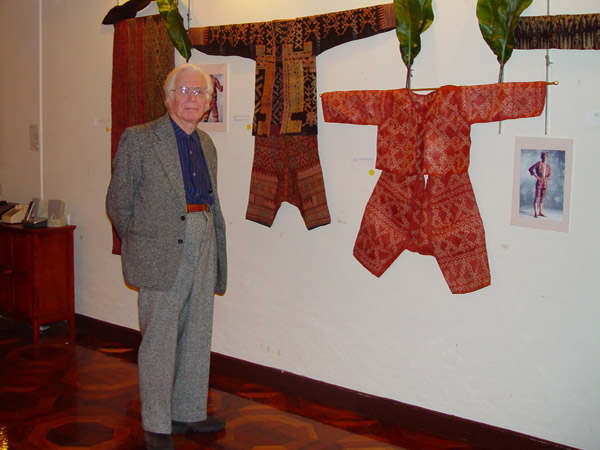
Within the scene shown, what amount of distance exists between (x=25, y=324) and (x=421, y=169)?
3264mm

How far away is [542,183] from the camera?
2557 mm

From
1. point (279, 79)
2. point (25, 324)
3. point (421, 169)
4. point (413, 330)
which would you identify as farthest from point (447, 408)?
point (25, 324)

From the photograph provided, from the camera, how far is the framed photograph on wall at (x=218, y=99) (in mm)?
3527

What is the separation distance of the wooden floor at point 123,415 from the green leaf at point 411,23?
68.8 inches

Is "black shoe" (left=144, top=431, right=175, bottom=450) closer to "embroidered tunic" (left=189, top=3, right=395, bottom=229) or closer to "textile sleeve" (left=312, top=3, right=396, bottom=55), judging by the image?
"embroidered tunic" (left=189, top=3, right=395, bottom=229)

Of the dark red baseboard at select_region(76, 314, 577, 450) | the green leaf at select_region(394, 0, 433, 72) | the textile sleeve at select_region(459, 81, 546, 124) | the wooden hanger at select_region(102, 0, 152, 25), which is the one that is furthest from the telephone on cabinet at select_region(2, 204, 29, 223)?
the textile sleeve at select_region(459, 81, 546, 124)

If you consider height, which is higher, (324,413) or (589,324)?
(589,324)

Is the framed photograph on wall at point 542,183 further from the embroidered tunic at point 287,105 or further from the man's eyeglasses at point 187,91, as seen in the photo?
the man's eyeglasses at point 187,91

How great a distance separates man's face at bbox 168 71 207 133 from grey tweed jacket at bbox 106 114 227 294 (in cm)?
10

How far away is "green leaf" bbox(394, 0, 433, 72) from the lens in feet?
8.96

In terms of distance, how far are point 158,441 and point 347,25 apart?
2.12m

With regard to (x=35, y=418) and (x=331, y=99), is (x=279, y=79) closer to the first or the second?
(x=331, y=99)

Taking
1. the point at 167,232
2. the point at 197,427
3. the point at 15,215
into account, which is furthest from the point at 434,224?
the point at 15,215

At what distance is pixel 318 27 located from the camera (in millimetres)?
3076
